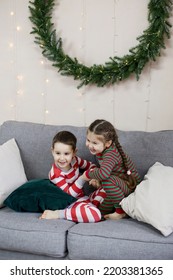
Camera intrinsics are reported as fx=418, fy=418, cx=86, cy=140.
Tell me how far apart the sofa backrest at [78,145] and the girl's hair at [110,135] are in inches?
5.7

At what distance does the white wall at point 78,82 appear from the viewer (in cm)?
305

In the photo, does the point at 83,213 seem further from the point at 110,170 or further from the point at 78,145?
the point at 78,145

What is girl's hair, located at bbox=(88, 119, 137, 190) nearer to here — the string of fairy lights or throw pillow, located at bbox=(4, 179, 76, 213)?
throw pillow, located at bbox=(4, 179, 76, 213)

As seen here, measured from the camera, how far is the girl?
2492mm

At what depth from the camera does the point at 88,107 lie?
3.25 meters

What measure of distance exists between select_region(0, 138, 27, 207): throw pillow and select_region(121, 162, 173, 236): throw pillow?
2.49ft

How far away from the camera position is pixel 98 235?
2.21m

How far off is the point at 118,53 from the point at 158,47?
1.05 ft

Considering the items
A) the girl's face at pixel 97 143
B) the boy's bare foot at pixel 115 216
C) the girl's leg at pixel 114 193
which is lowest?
the boy's bare foot at pixel 115 216

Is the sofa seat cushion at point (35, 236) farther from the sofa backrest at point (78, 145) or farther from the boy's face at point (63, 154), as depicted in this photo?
the sofa backrest at point (78, 145)

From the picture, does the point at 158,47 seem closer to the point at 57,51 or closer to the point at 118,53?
the point at 118,53

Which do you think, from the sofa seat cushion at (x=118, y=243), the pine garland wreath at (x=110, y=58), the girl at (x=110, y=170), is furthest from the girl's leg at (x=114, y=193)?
the pine garland wreath at (x=110, y=58)

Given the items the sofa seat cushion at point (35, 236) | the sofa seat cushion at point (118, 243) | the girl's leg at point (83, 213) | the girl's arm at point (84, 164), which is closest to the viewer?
the sofa seat cushion at point (118, 243)
